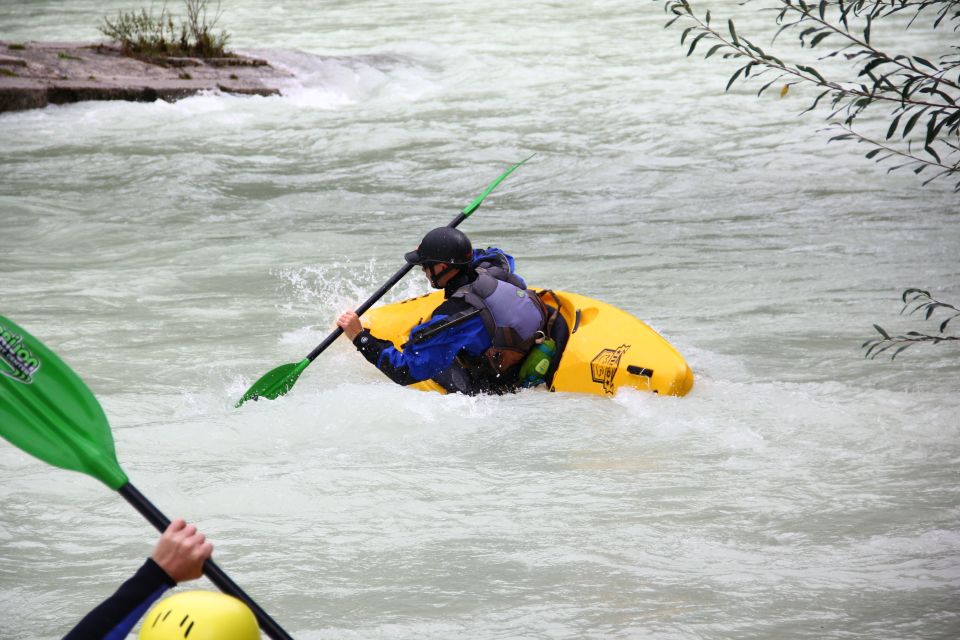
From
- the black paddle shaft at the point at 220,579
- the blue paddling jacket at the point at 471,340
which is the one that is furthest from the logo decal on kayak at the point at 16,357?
the blue paddling jacket at the point at 471,340

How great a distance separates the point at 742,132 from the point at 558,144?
6.27 feet

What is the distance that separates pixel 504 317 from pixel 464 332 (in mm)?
177

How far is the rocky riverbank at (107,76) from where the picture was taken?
12.2 meters

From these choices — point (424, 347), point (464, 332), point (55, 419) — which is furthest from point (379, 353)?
point (55, 419)

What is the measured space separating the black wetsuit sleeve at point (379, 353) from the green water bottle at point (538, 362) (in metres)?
0.48

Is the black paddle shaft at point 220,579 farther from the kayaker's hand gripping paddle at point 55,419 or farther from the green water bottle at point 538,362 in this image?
the green water bottle at point 538,362

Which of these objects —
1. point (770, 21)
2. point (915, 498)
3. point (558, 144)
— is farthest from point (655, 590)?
point (770, 21)

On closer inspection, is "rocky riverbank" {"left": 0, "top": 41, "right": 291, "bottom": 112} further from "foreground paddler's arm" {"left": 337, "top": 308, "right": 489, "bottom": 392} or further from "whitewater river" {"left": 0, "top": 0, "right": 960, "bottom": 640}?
"foreground paddler's arm" {"left": 337, "top": 308, "right": 489, "bottom": 392}

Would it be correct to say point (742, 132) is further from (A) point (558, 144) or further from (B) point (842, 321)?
(B) point (842, 321)

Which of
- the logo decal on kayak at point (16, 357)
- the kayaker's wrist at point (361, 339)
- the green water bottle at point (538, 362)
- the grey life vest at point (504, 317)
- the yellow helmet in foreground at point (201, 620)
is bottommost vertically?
the green water bottle at point (538, 362)

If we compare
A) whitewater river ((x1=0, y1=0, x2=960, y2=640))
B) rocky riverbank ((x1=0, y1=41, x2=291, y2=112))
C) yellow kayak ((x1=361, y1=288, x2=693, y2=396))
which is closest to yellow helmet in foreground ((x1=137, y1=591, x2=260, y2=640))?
whitewater river ((x1=0, y1=0, x2=960, y2=640))

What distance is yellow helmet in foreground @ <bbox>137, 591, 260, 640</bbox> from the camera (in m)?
2.07

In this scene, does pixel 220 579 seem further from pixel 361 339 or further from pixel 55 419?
pixel 361 339

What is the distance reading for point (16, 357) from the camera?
2.34 metres
